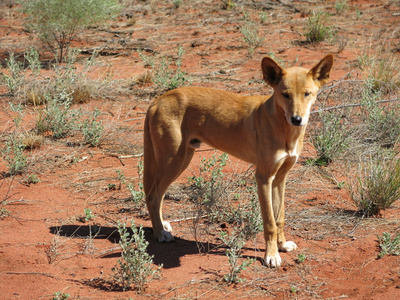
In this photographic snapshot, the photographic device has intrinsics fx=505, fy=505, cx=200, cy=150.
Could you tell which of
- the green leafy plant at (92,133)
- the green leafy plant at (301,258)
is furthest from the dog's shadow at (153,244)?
the green leafy plant at (92,133)

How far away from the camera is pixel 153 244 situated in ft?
16.5

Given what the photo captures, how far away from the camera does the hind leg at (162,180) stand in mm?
4934

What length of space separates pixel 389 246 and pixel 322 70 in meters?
1.79

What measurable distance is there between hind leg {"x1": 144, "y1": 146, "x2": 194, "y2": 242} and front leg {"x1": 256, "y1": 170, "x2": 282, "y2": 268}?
33.2 inches

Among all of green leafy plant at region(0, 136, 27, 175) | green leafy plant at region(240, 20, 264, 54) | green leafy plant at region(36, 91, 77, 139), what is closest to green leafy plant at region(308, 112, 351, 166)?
green leafy plant at region(36, 91, 77, 139)

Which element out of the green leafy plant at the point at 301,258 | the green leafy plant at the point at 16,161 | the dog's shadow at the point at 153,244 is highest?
the green leafy plant at the point at 16,161

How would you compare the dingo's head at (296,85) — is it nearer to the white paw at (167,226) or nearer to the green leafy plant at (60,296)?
the white paw at (167,226)

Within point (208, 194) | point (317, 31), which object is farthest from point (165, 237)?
point (317, 31)

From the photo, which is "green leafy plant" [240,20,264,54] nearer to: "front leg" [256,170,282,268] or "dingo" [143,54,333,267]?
"dingo" [143,54,333,267]

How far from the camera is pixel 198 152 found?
7336 mm

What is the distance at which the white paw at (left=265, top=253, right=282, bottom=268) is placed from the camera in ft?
14.9

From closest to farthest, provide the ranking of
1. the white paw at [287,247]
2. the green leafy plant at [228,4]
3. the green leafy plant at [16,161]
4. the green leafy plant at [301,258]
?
the green leafy plant at [301,258] → the white paw at [287,247] → the green leafy plant at [16,161] → the green leafy plant at [228,4]

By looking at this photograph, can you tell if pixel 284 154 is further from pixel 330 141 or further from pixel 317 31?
pixel 317 31

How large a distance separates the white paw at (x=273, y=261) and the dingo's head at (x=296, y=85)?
125 cm
